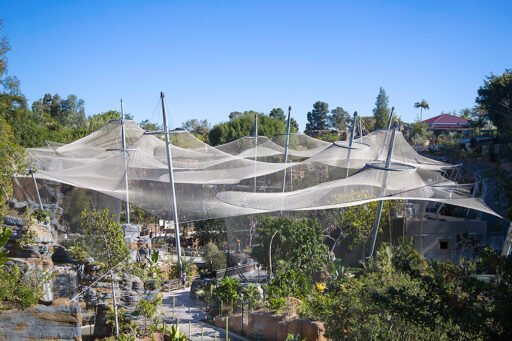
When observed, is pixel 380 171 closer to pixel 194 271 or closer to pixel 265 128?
pixel 194 271

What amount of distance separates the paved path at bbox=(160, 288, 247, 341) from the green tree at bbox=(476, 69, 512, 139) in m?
22.3

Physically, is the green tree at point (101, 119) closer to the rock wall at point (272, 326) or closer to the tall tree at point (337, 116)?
the rock wall at point (272, 326)

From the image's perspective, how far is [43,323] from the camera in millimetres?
6930

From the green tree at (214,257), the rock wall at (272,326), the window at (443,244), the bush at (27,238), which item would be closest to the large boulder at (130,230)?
the green tree at (214,257)

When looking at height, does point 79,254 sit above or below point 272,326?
above

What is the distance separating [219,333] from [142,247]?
4.40 meters

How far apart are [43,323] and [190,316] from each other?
12.5 ft


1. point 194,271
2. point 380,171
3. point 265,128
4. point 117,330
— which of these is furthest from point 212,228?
point 265,128

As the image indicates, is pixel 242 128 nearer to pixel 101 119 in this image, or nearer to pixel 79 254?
pixel 101 119

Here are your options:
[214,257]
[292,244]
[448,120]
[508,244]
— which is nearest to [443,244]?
[508,244]

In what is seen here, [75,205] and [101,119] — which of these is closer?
[75,205]

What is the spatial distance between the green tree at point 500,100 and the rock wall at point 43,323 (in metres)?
26.1

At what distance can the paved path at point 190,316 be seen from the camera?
9.18 metres

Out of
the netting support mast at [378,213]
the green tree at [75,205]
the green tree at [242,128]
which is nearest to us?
the netting support mast at [378,213]
